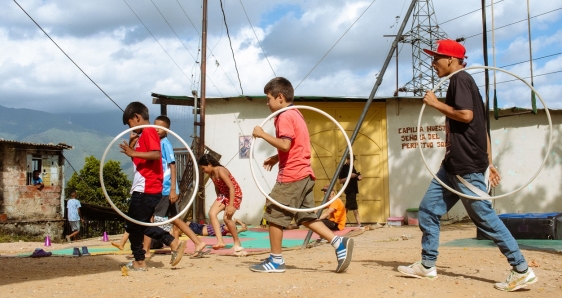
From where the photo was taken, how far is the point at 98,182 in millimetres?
38719

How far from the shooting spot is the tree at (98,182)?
36.3 m

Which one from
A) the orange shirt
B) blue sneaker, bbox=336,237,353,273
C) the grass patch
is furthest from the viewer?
the grass patch

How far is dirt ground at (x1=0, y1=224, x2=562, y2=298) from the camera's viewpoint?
15.4 feet

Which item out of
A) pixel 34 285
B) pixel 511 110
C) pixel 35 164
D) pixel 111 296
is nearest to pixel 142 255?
pixel 34 285

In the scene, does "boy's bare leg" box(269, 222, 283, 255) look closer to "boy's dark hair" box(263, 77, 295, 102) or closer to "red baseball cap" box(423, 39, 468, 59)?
"boy's dark hair" box(263, 77, 295, 102)

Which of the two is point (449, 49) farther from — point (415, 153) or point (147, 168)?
point (415, 153)

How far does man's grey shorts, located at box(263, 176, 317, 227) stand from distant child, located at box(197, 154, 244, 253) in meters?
2.46

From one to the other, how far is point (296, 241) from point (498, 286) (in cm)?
595

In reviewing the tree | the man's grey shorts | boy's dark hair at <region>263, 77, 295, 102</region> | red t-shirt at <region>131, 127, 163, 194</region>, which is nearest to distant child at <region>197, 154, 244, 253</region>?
red t-shirt at <region>131, 127, 163, 194</region>

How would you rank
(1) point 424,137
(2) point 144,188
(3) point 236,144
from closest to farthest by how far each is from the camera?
(2) point 144,188 < (1) point 424,137 < (3) point 236,144

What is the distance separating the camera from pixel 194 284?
16.4 feet

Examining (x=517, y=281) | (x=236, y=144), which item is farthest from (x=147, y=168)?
(x=236, y=144)

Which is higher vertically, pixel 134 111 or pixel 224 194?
pixel 134 111

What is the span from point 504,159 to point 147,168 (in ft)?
41.1
